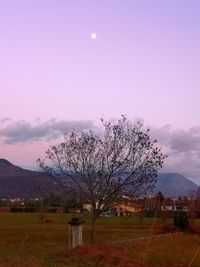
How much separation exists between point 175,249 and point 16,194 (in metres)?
173

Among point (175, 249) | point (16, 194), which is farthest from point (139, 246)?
point (16, 194)

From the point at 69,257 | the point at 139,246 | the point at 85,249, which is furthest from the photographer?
the point at 139,246

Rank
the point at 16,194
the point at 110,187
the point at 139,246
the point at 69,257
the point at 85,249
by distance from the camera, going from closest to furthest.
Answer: the point at 69,257
the point at 85,249
the point at 139,246
the point at 110,187
the point at 16,194

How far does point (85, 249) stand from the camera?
2055cm

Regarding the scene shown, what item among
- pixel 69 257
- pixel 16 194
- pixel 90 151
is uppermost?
pixel 16 194

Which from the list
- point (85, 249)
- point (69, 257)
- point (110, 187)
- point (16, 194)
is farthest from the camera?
point (16, 194)

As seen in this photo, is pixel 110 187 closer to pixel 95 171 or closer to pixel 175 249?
pixel 95 171

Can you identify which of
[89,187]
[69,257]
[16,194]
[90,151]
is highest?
[16,194]

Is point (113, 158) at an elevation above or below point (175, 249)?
above

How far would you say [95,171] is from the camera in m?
31.9

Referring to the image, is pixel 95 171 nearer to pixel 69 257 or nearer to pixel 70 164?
pixel 70 164

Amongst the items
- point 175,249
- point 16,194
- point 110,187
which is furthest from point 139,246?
point 16,194

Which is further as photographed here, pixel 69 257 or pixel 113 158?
pixel 113 158

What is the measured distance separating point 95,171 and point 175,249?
6.80 meters
